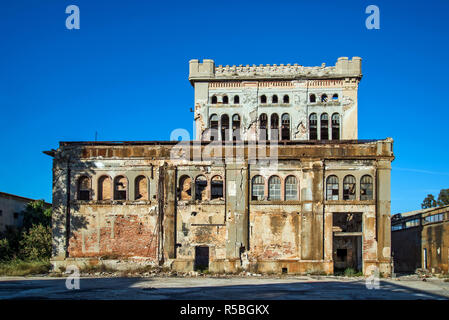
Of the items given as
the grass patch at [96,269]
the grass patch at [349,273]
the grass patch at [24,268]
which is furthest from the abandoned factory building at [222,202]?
the grass patch at [24,268]

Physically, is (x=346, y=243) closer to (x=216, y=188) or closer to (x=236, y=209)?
(x=236, y=209)

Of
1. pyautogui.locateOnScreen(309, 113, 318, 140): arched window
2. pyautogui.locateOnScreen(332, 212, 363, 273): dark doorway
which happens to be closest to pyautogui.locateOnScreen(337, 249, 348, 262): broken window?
pyautogui.locateOnScreen(332, 212, 363, 273): dark doorway

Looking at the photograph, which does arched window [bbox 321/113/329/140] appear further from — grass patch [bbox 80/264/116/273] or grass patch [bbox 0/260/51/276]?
grass patch [bbox 0/260/51/276]

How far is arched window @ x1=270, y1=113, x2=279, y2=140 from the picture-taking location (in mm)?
34219

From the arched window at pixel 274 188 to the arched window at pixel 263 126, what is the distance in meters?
8.04

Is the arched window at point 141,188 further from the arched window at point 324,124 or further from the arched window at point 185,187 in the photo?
the arched window at point 324,124

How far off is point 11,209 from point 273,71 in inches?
777

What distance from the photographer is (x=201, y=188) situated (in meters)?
27.3

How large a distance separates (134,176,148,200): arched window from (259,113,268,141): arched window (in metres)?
10.2

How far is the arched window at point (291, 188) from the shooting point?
1038 inches

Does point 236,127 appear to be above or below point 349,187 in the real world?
above

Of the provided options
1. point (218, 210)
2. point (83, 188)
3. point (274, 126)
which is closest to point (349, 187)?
point (218, 210)

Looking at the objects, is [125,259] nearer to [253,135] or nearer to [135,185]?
[135,185]
